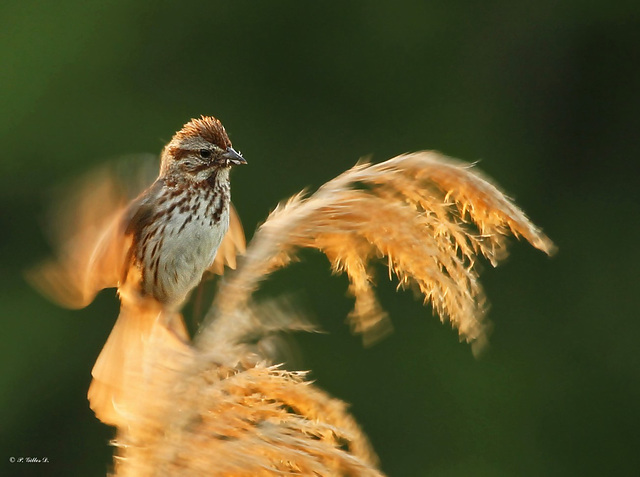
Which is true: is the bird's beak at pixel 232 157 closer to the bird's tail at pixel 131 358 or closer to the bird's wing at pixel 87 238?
the bird's wing at pixel 87 238

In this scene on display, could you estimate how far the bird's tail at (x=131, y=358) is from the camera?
1.36 m

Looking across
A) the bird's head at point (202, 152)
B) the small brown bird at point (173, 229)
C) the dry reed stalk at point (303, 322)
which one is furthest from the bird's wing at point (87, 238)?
the dry reed stalk at point (303, 322)

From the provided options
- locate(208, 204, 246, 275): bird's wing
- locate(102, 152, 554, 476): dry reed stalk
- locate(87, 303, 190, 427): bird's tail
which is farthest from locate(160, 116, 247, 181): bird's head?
locate(102, 152, 554, 476): dry reed stalk

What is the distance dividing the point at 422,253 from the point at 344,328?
412 centimetres

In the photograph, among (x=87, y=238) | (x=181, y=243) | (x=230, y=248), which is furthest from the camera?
(x=230, y=248)

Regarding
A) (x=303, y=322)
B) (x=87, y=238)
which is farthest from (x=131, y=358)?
(x=87, y=238)

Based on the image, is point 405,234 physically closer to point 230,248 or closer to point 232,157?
point 232,157

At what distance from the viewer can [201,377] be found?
133 centimetres

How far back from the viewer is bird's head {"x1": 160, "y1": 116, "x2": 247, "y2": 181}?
271cm

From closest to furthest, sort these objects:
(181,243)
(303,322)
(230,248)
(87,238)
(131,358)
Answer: (303,322) < (131,358) < (87,238) < (181,243) < (230,248)

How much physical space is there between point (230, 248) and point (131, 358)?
4.47ft

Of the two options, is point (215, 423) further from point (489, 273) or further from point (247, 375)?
point (489, 273)

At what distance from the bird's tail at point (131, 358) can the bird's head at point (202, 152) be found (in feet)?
1.40

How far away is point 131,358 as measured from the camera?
5.07 ft
